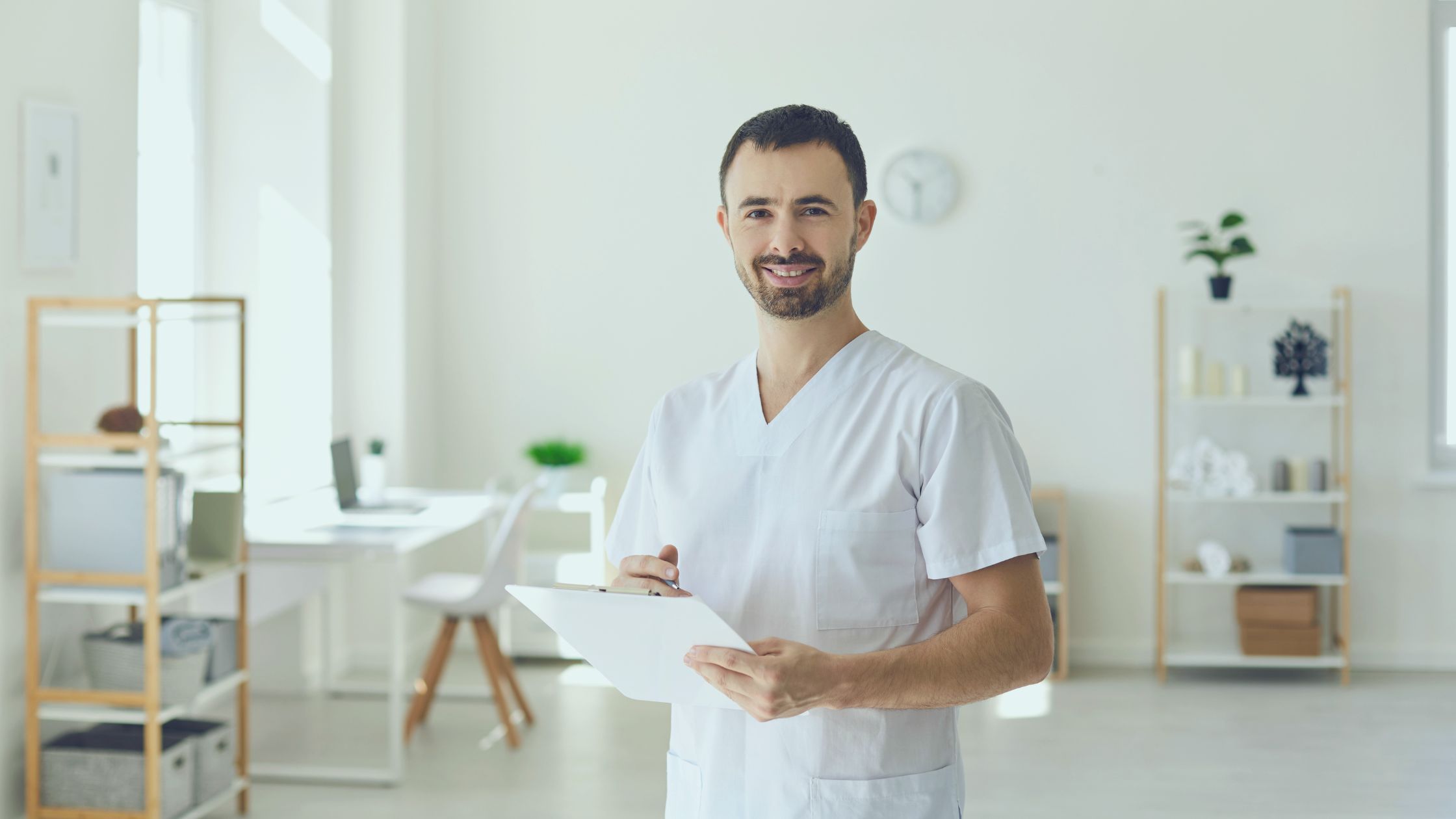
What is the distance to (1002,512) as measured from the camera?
1371 mm

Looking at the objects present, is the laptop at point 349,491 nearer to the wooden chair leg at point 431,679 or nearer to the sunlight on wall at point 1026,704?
the wooden chair leg at point 431,679

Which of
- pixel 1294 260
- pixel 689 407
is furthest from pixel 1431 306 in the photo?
pixel 689 407

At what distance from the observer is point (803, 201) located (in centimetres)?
143

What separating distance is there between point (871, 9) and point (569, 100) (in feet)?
4.27

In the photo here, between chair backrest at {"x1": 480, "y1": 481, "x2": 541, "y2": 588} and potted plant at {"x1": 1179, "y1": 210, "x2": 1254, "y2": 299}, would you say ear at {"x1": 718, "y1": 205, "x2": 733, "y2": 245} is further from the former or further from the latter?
potted plant at {"x1": 1179, "y1": 210, "x2": 1254, "y2": 299}

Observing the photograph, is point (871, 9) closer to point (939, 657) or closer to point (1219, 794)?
point (1219, 794)

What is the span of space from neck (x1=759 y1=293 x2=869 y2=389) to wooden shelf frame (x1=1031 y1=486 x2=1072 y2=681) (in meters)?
3.54

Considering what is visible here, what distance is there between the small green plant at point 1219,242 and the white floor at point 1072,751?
1.63 meters

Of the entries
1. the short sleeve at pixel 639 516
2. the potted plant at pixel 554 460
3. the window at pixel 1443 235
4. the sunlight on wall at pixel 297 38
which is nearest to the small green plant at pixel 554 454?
the potted plant at pixel 554 460

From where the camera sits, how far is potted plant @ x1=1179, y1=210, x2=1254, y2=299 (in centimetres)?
484

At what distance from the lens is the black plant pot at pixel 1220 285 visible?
16.2 feet

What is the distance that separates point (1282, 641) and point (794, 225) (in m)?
4.26

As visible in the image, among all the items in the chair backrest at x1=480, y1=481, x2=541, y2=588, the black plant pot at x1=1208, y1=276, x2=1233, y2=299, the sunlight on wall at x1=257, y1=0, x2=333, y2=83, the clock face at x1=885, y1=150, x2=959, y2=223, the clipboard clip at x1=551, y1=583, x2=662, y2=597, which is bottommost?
the chair backrest at x1=480, y1=481, x2=541, y2=588

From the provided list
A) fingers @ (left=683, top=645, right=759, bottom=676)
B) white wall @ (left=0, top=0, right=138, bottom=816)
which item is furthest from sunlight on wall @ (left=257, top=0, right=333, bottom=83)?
fingers @ (left=683, top=645, right=759, bottom=676)
